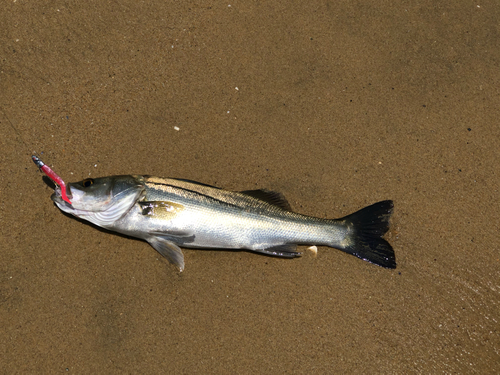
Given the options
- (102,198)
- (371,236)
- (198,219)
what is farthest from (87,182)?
(371,236)

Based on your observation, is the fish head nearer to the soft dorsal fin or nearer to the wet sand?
the wet sand

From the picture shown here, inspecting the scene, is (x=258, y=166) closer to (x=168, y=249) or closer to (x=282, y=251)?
(x=282, y=251)

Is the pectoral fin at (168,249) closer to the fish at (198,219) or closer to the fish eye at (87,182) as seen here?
the fish at (198,219)

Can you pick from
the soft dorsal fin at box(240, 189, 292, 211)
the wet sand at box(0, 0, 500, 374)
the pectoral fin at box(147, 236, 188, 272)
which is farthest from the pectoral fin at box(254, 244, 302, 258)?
the pectoral fin at box(147, 236, 188, 272)

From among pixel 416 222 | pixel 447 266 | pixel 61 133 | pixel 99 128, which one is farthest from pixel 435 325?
pixel 61 133

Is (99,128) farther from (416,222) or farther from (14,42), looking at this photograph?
(416,222)
